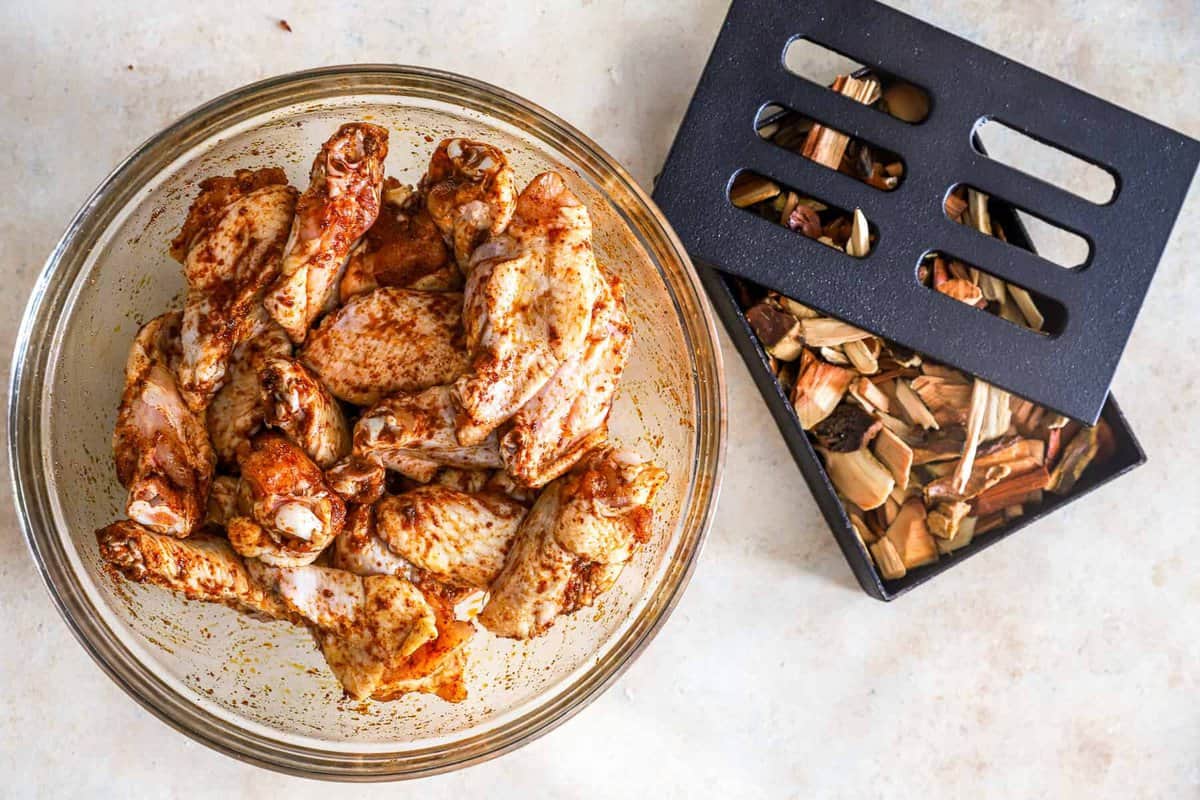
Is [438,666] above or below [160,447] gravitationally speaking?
below

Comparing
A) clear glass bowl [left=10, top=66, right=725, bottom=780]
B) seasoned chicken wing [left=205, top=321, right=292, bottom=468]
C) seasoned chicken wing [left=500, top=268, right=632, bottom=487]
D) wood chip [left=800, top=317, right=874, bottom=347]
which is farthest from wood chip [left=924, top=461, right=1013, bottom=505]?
seasoned chicken wing [left=205, top=321, right=292, bottom=468]

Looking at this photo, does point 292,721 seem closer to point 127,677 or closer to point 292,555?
point 127,677

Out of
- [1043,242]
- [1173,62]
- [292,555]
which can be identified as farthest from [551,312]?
[1173,62]

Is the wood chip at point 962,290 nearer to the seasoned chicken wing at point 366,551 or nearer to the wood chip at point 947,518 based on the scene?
the wood chip at point 947,518

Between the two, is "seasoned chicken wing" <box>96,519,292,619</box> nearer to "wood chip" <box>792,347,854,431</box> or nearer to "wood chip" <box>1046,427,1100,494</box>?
"wood chip" <box>792,347,854,431</box>

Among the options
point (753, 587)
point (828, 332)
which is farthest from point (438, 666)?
point (828, 332)

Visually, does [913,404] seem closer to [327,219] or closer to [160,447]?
[327,219]

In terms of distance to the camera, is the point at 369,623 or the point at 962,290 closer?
the point at 369,623
